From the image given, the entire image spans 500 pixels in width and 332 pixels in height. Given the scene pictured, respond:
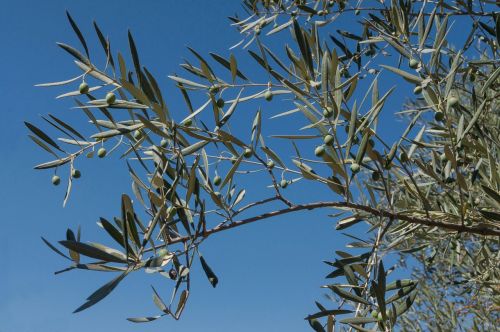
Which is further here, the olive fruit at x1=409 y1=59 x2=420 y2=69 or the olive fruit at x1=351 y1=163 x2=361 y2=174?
the olive fruit at x1=409 y1=59 x2=420 y2=69

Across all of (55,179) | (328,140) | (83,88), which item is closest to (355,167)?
(328,140)

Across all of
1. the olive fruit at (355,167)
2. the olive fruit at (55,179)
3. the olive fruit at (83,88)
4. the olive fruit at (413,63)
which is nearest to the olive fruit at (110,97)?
the olive fruit at (83,88)

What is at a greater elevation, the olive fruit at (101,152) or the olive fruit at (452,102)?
the olive fruit at (101,152)

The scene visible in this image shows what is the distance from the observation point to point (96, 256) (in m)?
1.48

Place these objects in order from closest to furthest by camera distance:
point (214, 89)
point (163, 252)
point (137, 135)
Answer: point (163, 252)
point (137, 135)
point (214, 89)

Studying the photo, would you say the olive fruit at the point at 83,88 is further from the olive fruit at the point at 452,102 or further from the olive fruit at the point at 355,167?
the olive fruit at the point at 452,102

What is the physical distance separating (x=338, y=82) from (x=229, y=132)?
1.12ft

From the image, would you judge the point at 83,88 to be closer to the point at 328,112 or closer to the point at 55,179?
the point at 55,179

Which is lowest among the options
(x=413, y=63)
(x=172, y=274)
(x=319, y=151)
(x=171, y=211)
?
(x=172, y=274)

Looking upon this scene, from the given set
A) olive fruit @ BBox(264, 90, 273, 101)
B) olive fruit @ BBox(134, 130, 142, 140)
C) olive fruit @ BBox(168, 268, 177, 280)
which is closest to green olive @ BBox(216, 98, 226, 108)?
olive fruit @ BBox(264, 90, 273, 101)

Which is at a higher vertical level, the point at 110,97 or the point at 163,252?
the point at 110,97

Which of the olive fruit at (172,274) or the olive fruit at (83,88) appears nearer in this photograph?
the olive fruit at (172,274)

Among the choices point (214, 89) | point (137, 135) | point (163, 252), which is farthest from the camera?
point (214, 89)

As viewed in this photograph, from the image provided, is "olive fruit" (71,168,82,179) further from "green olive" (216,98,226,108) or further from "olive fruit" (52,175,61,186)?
"green olive" (216,98,226,108)
